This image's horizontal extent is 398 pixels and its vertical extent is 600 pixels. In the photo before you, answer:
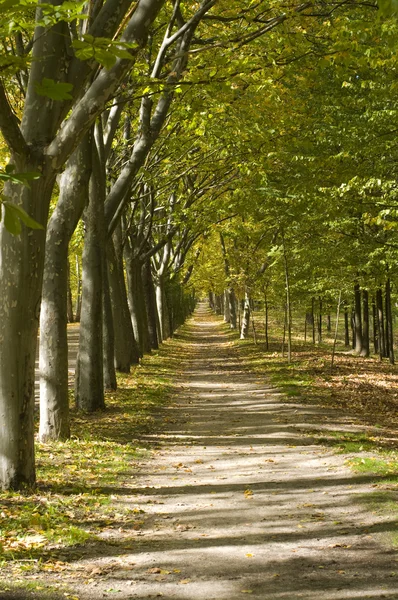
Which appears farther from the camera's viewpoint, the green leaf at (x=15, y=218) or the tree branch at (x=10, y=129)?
the tree branch at (x=10, y=129)

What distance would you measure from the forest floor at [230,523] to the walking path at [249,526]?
1cm

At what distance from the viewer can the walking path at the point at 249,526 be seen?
4770mm

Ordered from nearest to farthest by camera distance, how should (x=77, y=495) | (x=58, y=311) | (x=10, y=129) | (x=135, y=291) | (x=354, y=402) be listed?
(x=10, y=129), (x=77, y=495), (x=58, y=311), (x=354, y=402), (x=135, y=291)

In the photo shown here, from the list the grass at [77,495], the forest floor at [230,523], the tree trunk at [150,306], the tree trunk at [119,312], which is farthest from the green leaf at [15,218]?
the tree trunk at [150,306]

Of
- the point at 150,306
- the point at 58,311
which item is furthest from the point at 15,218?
the point at 150,306

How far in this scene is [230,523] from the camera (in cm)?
640

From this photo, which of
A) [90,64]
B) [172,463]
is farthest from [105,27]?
[172,463]

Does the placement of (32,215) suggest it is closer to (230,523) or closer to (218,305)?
(230,523)

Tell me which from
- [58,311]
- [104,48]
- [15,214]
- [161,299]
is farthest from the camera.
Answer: [161,299]

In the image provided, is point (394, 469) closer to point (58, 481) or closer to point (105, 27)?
point (58, 481)

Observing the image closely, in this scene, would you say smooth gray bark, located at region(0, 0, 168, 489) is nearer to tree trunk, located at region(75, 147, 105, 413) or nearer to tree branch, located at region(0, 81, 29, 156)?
tree branch, located at region(0, 81, 29, 156)

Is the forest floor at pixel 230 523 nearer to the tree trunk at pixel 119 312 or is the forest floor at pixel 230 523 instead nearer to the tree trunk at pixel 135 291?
the tree trunk at pixel 119 312

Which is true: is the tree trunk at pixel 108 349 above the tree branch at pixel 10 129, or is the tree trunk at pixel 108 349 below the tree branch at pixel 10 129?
below

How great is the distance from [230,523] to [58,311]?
4793 mm
